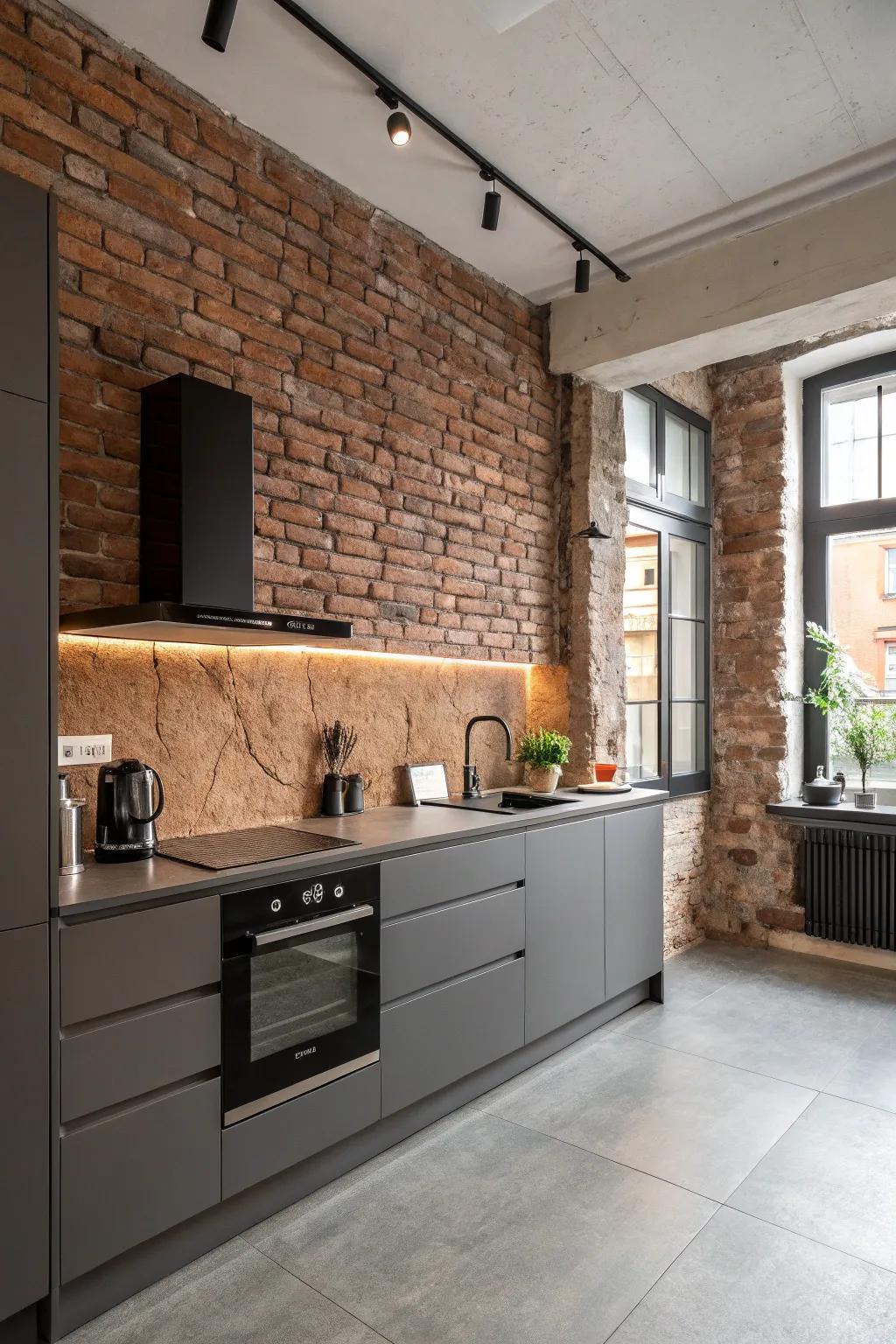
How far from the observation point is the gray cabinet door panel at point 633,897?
356 cm

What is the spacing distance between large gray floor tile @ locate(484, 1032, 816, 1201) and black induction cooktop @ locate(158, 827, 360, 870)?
1.18m

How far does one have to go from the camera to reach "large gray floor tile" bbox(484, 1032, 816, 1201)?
2.53 metres

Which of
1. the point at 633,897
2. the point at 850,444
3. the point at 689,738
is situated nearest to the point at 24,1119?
the point at 633,897

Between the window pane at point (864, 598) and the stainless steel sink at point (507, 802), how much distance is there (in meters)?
2.33

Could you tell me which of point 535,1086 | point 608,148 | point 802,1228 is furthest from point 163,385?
point 802,1228

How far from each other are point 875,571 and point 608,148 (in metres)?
2.97

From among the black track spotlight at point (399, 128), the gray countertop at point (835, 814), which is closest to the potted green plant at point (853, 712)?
the gray countertop at point (835, 814)

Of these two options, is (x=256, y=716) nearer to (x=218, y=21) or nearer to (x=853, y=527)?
(x=218, y=21)

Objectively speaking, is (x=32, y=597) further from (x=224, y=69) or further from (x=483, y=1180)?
(x=483, y=1180)

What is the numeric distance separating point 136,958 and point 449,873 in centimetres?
110

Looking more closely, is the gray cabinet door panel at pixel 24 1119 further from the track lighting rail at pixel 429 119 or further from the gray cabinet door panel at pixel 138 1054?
the track lighting rail at pixel 429 119

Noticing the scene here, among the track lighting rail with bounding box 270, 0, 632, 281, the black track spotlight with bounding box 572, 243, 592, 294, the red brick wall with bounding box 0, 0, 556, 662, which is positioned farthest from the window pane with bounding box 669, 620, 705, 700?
the track lighting rail with bounding box 270, 0, 632, 281

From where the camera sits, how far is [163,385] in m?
2.39

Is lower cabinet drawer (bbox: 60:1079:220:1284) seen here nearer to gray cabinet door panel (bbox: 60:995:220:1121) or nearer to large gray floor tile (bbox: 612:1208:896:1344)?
gray cabinet door panel (bbox: 60:995:220:1121)
